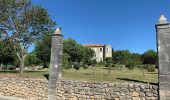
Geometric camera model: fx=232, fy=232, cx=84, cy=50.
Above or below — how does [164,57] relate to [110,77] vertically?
above

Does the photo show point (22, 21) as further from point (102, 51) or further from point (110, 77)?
point (102, 51)

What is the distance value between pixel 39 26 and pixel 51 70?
1148 centimetres

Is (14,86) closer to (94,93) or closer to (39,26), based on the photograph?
(94,93)

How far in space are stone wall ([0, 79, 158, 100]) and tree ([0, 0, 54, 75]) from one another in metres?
A: 7.83

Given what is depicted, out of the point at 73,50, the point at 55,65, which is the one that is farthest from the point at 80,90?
the point at 73,50

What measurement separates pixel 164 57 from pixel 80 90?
16.8 feet

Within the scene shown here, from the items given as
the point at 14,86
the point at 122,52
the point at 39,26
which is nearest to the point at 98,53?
the point at 122,52

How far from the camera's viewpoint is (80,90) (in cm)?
1357

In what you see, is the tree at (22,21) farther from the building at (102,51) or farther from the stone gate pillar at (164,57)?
the building at (102,51)

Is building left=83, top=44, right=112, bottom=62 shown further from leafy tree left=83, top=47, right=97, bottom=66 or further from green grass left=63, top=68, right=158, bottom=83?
green grass left=63, top=68, right=158, bottom=83

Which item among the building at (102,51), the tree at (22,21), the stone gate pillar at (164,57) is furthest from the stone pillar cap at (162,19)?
the building at (102,51)

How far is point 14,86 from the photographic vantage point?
1617 cm

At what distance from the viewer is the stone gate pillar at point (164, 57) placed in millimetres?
11234

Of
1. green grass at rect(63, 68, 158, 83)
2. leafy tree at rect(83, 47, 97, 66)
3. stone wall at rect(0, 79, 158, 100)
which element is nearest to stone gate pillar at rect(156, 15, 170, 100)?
stone wall at rect(0, 79, 158, 100)
